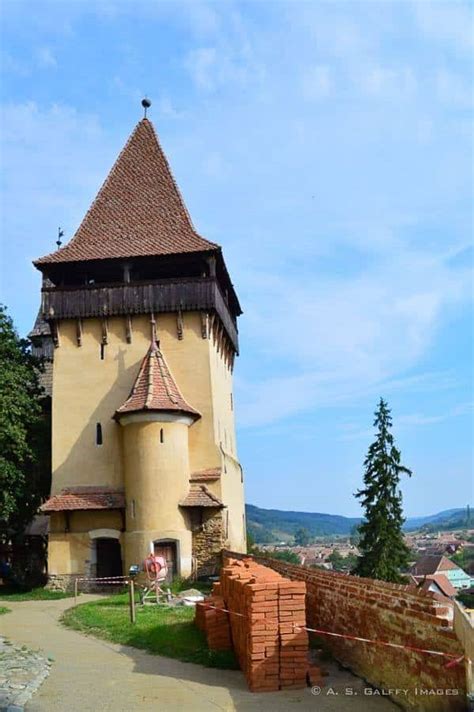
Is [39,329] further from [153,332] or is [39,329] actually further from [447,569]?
[447,569]

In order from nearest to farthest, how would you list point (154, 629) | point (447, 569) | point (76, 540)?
point (154, 629) < point (76, 540) < point (447, 569)

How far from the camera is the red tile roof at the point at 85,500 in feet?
82.4

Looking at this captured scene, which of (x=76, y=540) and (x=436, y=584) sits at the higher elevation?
(x=76, y=540)

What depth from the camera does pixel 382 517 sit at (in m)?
35.8

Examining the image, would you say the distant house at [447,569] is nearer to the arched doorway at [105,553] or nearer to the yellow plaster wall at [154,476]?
the arched doorway at [105,553]

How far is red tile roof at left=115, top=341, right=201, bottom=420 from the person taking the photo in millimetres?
24859

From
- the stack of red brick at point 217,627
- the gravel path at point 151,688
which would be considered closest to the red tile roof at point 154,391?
the gravel path at point 151,688

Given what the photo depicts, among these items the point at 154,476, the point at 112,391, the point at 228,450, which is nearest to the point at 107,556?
the point at 154,476

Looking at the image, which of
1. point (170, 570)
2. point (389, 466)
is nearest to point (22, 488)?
point (170, 570)

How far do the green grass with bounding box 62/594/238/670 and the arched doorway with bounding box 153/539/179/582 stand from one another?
14.1 ft

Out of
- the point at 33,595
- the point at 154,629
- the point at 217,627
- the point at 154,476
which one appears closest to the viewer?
the point at 217,627

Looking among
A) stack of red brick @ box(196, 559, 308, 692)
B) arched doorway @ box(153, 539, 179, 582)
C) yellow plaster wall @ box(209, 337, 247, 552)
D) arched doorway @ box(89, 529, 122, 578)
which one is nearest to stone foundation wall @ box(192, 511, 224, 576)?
arched doorway @ box(153, 539, 179, 582)

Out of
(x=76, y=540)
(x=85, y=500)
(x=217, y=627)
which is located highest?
(x=85, y=500)

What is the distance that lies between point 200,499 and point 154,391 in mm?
4004
